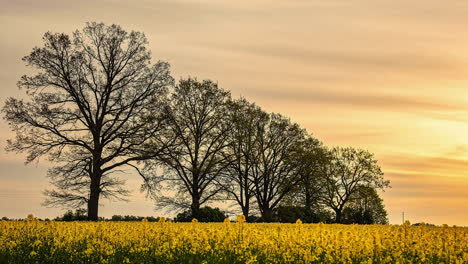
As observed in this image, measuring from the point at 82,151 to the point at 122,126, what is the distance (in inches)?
114

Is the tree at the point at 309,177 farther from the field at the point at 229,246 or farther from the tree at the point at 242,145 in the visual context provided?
the field at the point at 229,246

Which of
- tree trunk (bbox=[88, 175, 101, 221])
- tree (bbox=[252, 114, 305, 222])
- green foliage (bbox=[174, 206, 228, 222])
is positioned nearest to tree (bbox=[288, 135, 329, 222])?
tree (bbox=[252, 114, 305, 222])

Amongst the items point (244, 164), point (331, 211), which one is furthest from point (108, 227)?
point (331, 211)

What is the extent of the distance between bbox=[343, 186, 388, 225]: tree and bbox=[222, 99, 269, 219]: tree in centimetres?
1198

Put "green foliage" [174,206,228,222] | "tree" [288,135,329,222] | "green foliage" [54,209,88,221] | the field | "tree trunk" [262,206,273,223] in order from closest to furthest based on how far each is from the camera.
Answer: the field → "green foliage" [54,209,88,221] → "green foliage" [174,206,228,222] → "tree trunk" [262,206,273,223] → "tree" [288,135,329,222]

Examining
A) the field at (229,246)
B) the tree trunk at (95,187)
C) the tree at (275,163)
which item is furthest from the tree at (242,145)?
the field at (229,246)

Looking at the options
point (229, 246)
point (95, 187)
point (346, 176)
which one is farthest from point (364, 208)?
point (229, 246)

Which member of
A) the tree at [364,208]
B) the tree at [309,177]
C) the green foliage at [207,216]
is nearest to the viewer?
the green foliage at [207,216]

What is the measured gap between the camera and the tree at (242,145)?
40656 mm

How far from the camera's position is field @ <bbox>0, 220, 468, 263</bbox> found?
1088cm

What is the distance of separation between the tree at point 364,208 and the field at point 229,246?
35200mm

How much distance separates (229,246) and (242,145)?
30990mm

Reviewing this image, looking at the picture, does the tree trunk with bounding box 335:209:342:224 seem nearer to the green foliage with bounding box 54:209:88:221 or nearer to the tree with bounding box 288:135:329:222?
the tree with bounding box 288:135:329:222

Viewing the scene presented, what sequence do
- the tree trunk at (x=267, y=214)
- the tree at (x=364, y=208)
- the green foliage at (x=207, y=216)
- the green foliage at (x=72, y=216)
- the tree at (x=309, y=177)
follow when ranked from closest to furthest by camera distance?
the green foliage at (x=72, y=216), the green foliage at (x=207, y=216), the tree trunk at (x=267, y=214), the tree at (x=309, y=177), the tree at (x=364, y=208)
